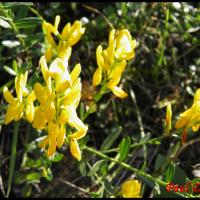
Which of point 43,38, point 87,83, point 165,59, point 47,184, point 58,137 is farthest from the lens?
point 165,59

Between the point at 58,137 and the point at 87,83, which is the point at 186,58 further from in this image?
the point at 58,137

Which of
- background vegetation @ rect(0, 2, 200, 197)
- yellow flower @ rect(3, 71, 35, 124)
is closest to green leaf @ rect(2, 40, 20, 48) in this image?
background vegetation @ rect(0, 2, 200, 197)

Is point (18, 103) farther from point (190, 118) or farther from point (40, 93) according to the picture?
point (190, 118)

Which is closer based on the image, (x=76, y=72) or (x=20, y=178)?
(x=76, y=72)

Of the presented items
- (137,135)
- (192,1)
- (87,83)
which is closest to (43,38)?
(87,83)

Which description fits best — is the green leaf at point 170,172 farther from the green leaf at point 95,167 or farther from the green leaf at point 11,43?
the green leaf at point 11,43

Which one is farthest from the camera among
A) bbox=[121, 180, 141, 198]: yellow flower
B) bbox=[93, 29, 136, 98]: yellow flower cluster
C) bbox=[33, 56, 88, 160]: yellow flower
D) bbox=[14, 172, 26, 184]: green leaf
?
bbox=[14, 172, 26, 184]: green leaf

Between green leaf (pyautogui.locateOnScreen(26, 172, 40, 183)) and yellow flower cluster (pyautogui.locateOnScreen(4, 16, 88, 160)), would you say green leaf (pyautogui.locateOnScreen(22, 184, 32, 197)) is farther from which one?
yellow flower cluster (pyautogui.locateOnScreen(4, 16, 88, 160))

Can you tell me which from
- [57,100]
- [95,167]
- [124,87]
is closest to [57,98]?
[57,100]
